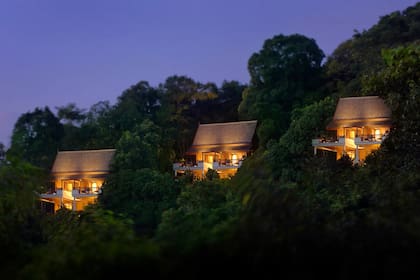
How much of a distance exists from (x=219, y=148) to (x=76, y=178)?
18.8ft

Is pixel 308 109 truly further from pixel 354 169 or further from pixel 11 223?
pixel 11 223

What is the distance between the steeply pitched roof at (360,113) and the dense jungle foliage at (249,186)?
0.33m

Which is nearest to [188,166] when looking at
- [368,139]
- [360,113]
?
[368,139]

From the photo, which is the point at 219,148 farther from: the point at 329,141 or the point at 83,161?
the point at 329,141

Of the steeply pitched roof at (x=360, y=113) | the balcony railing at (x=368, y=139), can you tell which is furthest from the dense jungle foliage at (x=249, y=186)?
the balcony railing at (x=368, y=139)

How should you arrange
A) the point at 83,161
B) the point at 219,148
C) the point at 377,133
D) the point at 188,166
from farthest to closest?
the point at 219,148, the point at 83,161, the point at 188,166, the point at 377,133

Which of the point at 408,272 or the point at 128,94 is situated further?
the point at 128,94

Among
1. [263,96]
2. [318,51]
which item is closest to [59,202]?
[263,96]

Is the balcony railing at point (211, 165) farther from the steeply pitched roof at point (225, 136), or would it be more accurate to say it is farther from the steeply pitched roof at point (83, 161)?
the steeply pitched roof at point (83, 161)

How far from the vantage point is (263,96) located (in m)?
36.2

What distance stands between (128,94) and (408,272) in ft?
115

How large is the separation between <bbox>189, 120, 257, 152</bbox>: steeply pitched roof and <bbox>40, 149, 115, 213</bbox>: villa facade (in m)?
3.78

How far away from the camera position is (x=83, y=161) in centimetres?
3709

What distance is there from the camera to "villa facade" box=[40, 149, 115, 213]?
119ft
